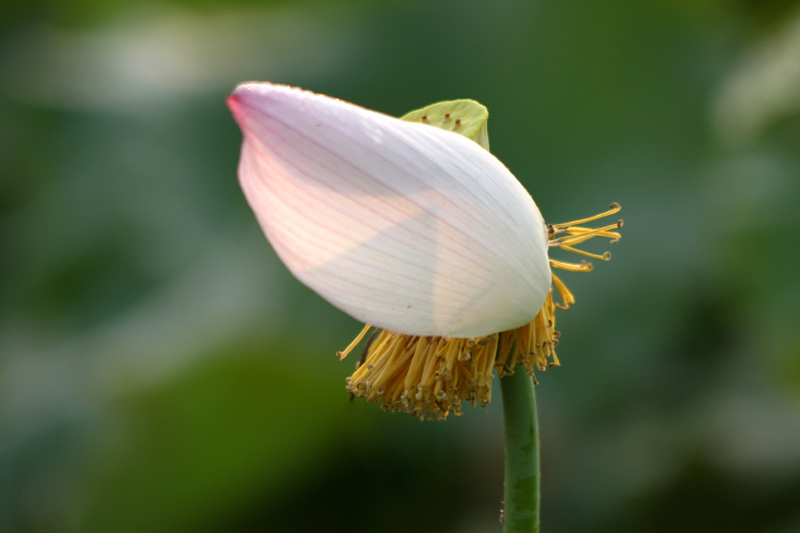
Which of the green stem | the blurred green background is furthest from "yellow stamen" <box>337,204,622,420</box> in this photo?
the blurred green background

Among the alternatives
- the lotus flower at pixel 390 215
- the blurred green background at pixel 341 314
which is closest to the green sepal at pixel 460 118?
the lotus flower at pixel 390 215

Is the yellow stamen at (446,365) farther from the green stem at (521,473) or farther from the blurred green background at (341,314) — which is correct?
the blurred green background at (341,314)

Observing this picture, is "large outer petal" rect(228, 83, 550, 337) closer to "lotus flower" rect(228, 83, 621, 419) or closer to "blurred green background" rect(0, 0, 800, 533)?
"lotus flower" rect(228, 83, 621, 419)

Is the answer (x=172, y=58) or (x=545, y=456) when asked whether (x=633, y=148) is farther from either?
(x=172, y=58)

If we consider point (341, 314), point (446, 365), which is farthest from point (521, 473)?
point (341, 314)

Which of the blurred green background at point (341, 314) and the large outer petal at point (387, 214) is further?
the blurred green background at point (341, 314)

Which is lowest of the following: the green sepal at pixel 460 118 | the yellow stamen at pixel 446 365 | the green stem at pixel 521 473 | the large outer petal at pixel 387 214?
the green stem at pixel 521 473

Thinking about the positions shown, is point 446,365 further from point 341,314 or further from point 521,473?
point 341,314
